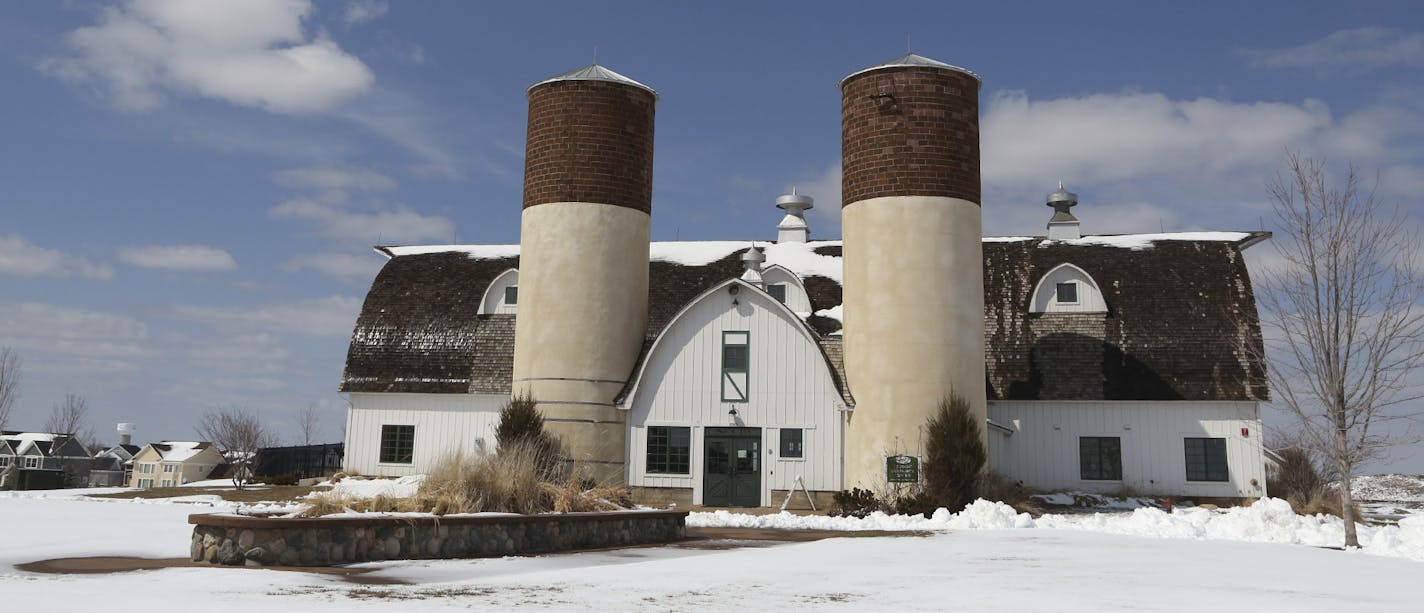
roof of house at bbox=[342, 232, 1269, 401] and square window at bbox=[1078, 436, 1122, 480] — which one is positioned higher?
roof of house at bbox=[342, 232, 1269, 401]

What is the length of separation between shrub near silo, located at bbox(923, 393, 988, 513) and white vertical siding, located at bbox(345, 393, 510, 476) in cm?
1385

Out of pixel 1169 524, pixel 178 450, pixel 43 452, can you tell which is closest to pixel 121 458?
pixel 43 452

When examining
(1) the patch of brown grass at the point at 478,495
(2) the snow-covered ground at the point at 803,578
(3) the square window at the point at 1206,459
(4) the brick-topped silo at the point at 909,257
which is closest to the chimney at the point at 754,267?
(4) the brick-topped silo at the point at 909,257

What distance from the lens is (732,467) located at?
27.1 meters

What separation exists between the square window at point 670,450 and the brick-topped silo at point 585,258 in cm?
90

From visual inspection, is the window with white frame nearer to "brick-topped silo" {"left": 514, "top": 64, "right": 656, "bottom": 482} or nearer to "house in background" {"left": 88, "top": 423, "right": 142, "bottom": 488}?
"brick-topped silo" {"left": 514, "top": 64, "right": 656, "bottom": 482}

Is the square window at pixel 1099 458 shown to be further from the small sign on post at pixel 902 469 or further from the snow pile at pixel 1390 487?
the snow pile at pixel 1390 487

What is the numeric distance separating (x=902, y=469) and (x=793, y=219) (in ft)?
52.3

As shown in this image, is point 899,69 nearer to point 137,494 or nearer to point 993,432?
point 993,432

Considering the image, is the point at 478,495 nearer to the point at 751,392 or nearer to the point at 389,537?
the point at 389,537

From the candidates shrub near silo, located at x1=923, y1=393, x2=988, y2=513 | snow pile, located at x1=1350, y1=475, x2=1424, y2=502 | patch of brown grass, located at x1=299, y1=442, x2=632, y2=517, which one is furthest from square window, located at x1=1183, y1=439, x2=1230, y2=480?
patch of brown grass, located at x1=299, y1=442, x2=632, y2=517

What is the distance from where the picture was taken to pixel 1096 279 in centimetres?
3297

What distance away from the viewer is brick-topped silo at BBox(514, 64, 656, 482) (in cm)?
2797

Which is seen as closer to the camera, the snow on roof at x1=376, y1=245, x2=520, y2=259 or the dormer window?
the dormer window
